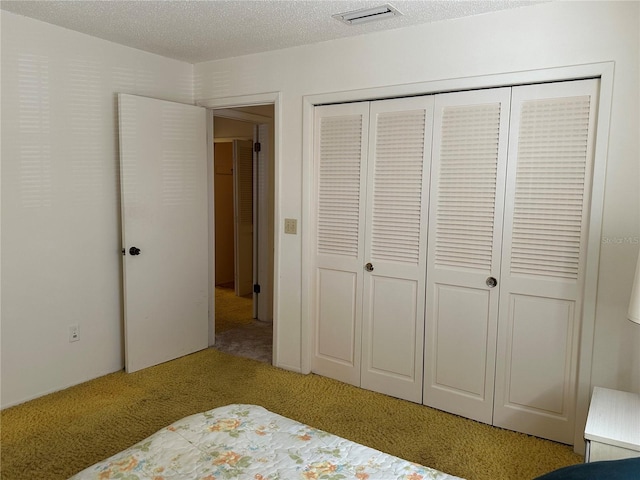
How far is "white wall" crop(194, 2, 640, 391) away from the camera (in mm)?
2363

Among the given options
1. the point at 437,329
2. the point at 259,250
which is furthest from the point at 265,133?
the point at 437,329

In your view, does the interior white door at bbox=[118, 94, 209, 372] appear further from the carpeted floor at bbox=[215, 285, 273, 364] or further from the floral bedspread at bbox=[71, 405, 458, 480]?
the floral bedspread at bbox=[71, 405, 458, 480]

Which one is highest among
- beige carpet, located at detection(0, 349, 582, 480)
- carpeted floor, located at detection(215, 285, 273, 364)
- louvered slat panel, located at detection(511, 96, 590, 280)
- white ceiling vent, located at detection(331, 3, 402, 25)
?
white ceiling vent, located at detection(331, 3, 402, 25)

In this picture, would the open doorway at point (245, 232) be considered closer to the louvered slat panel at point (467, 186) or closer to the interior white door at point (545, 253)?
the louvered slat panel at point (467, 186)

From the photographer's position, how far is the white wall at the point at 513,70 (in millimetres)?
2363

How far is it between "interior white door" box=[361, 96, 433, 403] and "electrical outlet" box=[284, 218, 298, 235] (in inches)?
21.8

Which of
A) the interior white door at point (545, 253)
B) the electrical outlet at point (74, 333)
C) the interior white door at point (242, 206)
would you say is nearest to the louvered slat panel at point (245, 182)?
the interior white door at point (242, 206)

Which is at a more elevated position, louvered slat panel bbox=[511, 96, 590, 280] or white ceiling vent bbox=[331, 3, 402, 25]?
white ceiling vent bbox=[331, 3, 402, 25]

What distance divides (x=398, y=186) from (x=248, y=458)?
1.96 metres

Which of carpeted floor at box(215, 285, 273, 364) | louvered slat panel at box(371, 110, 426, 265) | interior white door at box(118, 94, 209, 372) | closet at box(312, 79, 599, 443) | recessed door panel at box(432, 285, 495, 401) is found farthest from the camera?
carpeted floor at box(215, 285, 273, 364)

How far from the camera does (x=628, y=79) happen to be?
234 centimetres

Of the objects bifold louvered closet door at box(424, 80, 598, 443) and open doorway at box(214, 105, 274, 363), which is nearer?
bifold louvered closet door at box(424, 80, 598, 443)

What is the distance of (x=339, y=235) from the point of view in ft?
11.1

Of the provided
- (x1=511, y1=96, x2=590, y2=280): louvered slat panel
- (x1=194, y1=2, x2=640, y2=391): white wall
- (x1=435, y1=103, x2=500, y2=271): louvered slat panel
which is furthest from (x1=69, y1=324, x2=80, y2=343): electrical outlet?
(x1=511, y1=96, x2=590, y2=280): louvered slat panel
